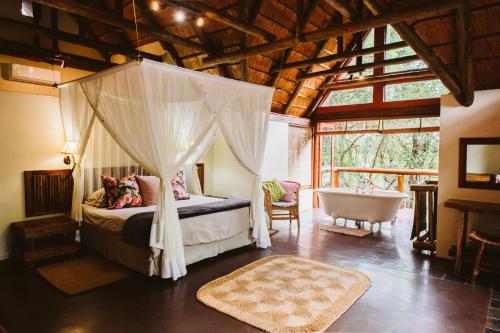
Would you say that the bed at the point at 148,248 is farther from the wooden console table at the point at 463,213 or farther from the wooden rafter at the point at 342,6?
the wooden rafter at the point at 342,6

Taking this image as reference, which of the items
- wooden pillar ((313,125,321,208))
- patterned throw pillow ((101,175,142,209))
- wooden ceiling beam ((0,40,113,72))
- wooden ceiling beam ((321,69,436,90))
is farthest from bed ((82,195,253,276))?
wooden ceiling beam ((321,69,436,90))

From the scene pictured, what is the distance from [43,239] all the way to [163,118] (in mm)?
2505

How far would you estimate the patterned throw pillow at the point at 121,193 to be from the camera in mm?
4340

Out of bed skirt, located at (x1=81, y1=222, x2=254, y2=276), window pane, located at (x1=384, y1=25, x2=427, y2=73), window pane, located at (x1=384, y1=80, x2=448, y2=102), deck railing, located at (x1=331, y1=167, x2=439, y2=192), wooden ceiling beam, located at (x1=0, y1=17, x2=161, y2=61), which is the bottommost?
bed skirt, located at (x1=81, y1=222, x2=254, y2=276)

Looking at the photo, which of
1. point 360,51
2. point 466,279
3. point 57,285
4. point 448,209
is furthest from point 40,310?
point 360,51

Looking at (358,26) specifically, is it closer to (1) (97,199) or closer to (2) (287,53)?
(2) (287,53)

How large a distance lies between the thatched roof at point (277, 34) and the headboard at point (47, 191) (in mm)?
1541

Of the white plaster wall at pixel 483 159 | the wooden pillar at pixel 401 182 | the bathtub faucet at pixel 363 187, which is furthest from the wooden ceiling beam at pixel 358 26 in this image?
the wooden pillar at pixel 401 182

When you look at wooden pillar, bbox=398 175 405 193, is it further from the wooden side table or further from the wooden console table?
the wooden side table

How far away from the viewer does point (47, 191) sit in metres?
4.36

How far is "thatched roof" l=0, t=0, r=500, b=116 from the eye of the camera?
3.55m

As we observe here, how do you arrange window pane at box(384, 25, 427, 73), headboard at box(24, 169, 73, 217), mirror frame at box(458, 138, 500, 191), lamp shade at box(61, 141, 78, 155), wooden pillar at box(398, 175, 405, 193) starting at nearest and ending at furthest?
mirror frame at box(458, 138, 500, 191) < headboard at box(24, 169, 73, 217) < lamp shade at box(61, 141, 78, 155) < window pane at box(384, 25, 427, 73) < wooden pillar at box(398, 175, 405, 193)

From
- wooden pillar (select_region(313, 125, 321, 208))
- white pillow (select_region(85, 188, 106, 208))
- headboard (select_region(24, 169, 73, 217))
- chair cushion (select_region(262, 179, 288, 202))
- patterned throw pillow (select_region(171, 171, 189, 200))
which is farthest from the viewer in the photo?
wooden pillar (select_region(313, 125, 321, 208))

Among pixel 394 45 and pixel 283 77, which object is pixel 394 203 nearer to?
pixel 394 45
